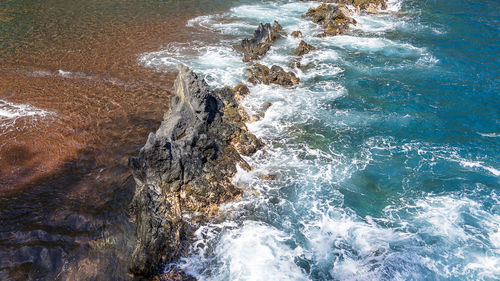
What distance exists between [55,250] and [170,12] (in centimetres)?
3732

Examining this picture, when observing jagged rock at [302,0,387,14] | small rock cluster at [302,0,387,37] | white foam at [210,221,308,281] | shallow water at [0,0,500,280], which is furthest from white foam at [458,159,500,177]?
jagged rock at [302,0,387,14]

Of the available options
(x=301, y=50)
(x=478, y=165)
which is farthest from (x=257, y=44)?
(x=478, y=165)

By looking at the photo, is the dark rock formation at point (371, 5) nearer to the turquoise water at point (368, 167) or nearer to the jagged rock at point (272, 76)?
the turquoise water at point (368, 167)

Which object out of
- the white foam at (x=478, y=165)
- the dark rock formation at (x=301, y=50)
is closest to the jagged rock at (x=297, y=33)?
the dark rock formation at (x=301, y=50)

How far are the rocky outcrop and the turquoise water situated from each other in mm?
1005

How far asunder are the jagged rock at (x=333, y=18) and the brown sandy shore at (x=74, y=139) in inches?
640

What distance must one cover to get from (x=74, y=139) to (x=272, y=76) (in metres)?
15.1

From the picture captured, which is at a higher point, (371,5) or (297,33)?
(371,5)

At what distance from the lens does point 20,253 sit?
11711 mm

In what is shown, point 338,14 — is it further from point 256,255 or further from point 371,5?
point 256,255

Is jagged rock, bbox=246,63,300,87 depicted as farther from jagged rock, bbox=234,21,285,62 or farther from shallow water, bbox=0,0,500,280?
jagged rock, bbox=234,21,285,62

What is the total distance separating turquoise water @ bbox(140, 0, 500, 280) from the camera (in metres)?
12.5

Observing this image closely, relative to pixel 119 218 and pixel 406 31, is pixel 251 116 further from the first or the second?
pixel 406 31

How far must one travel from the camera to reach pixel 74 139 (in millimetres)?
18031
